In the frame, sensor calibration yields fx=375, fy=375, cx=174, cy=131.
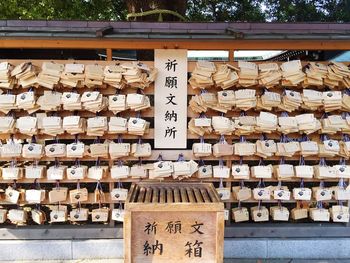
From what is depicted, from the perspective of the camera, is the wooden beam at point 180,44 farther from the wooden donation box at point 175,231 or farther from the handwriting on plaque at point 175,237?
the handwriting on plaque at point 175,237

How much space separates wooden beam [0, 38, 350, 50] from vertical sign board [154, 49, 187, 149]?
167mm

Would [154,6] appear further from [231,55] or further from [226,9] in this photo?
[226,9]

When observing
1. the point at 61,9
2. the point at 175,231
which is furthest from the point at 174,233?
the point at 61,9

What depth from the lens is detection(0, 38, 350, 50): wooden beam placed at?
541cm

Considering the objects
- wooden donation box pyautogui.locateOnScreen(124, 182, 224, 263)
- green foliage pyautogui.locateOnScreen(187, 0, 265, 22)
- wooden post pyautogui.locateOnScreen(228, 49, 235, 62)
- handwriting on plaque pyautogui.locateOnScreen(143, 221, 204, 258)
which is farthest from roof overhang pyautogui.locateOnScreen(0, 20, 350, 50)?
green foliage pyautogui.locateOnScreen(187, 0, 265, 22)

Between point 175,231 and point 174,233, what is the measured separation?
0.03m

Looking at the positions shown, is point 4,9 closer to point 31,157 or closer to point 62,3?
point 62,3

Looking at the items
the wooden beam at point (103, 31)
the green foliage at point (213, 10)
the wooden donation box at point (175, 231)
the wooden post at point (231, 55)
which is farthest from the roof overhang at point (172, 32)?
the green foliage at point (213, 10)

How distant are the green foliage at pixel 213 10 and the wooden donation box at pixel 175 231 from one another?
958cm

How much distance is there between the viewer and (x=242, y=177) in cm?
566

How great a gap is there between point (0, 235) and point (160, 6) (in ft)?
17.0

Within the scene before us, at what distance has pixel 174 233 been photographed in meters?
4.46

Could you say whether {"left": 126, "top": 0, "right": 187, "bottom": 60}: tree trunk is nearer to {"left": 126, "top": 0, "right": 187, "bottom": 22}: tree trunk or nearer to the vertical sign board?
{"left": 126, "top": 0, "right": 187, "bottom": 22}: tree trunk

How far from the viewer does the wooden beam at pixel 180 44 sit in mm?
5414
